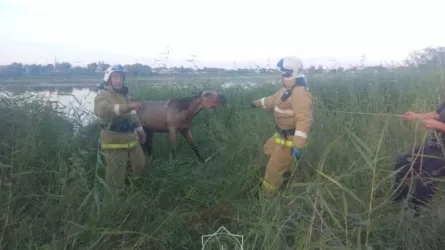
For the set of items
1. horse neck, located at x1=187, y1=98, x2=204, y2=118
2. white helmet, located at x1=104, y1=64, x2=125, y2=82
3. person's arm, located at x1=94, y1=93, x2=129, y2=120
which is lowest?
horse neck, located at x1=187, y1=98, x2=204, y2=118

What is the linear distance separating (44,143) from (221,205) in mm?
2533

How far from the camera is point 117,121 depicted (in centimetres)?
533

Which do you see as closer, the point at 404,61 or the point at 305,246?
the point at 305,246

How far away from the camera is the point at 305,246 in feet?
9.30

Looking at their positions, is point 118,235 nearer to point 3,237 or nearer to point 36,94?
point 3,237

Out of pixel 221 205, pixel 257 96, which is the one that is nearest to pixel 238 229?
pixel 221 205

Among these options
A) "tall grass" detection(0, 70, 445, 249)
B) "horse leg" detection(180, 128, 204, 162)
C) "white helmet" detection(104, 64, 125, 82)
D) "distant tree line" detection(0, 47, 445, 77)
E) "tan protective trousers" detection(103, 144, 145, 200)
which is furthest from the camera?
"distant tree line" detection(0, 47, 445, 77)

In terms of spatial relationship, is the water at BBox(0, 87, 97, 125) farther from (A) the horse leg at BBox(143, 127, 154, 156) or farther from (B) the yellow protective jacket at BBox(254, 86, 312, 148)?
(B) the yellow protective jacket at BBox(254, 86, 312, 148)

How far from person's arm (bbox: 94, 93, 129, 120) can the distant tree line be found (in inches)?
90.2

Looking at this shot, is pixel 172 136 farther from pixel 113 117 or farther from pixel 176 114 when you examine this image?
pixel 113 117

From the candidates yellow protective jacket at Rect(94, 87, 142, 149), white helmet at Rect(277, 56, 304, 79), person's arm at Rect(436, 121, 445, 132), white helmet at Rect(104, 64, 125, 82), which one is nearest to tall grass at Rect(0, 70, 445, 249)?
person's arm at Rect(436, 121, 445, 132)

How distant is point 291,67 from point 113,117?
89.2 inches

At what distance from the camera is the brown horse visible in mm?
7004

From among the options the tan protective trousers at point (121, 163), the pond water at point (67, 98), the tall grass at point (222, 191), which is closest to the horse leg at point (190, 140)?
the tall grass at point (222, 191)
